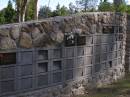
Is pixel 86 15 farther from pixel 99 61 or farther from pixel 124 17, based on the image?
pixel 124 17

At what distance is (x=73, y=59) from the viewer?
736 centimetres

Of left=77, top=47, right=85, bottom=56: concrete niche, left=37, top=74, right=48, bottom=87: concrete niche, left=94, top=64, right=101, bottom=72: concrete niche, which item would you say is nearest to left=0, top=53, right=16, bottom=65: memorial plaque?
left=37, top=74, right=48, bottom=87: concrete niche

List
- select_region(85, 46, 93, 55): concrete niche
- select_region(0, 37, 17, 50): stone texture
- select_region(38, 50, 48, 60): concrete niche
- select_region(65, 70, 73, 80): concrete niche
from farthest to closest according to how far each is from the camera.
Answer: select_region(85, 46, 93, 55): concrete niche
select_region(65, 70, 73, 80): concrete niche
select_region(38, 50, 48, 60): concrete niche
select_region(0, 37, 17, 50): stone texture

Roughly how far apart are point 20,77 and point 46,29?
1.09 m

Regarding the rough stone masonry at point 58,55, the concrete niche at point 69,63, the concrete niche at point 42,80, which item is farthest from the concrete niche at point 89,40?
the concrete niche at point 42,80

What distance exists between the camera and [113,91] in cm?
794

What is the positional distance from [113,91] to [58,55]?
183 cm

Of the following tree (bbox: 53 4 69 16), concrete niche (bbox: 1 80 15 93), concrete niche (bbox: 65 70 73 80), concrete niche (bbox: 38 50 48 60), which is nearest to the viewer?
concrete niche (bbox: 1 80 15 93)

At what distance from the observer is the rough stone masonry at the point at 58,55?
595cm

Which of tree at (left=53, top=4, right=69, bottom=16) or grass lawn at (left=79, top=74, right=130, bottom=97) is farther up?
tree at (left=53, top=4, right=69, bottom=16)

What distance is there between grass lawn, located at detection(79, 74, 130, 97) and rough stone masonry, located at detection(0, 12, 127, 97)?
0.67 feet

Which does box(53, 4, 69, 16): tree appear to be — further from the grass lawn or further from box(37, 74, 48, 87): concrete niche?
box(37, 74, 48, 87): concrete niche

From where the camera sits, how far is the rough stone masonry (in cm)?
595

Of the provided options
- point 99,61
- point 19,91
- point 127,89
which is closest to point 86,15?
A: point 99,61
